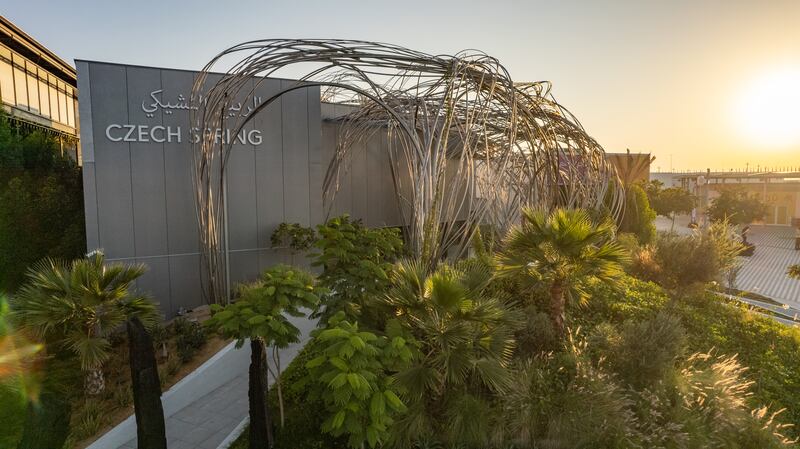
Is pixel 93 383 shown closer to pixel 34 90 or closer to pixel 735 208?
pixel 34 90

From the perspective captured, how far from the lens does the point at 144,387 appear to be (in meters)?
6.17

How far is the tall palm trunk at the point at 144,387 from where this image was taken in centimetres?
610

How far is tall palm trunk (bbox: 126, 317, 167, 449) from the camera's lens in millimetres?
6098

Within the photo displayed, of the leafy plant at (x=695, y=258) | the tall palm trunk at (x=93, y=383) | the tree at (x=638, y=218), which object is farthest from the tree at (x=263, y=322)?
the tree at (x=638, y=218)

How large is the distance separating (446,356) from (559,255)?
3408mm

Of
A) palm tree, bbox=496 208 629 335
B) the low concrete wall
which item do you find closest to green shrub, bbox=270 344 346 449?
the low concrete wall

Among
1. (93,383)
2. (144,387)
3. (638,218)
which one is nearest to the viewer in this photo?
(144,387)

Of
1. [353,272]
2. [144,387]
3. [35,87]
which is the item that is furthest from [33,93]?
[353,272]

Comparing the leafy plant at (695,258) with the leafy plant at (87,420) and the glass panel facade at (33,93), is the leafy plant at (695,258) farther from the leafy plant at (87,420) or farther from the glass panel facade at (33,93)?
the glass panel facade at (33,93)

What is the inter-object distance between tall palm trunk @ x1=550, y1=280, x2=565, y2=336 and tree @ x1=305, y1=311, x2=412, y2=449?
14.2 feet

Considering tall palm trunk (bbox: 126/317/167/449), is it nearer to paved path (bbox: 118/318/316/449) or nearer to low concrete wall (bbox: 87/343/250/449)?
paved path (bbox: 118/318/316/449)

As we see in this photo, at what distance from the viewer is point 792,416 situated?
9070mm

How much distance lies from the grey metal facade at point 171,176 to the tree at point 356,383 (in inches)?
359

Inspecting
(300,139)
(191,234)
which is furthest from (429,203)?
(191,234)
